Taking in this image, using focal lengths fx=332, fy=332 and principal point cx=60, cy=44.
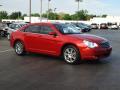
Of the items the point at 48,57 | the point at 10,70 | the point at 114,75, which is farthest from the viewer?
the point at 48,57

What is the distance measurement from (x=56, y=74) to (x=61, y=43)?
265 cm

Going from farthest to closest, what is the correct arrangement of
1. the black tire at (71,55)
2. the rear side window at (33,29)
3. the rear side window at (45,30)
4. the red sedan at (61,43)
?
the rear side window at (33,29) → the rear side window at (45,30) → the black tire at (71,55) → the red sedan at (61,43)

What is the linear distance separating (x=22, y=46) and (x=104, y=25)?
237 feet

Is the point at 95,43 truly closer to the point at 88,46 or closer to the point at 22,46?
the point at 88,46

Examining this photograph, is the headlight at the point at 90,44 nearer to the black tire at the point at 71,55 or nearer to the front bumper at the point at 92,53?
the front bumper at the point at 92,53

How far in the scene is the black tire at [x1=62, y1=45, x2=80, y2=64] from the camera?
12022mm

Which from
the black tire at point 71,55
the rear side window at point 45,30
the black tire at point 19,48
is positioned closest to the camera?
the black tire at point 71,55

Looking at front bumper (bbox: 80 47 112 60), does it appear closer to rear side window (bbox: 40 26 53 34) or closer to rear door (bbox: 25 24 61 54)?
rear door (bbox: 25 24 61 54)

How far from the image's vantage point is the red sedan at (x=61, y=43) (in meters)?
11.9

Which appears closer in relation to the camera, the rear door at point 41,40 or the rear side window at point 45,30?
the rear door at point 41,40

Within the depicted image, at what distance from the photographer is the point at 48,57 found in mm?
13922

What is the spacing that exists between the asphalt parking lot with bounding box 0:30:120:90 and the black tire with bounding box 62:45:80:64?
213 millimetres

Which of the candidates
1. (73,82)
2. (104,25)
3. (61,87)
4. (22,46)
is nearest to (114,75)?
(73,82)

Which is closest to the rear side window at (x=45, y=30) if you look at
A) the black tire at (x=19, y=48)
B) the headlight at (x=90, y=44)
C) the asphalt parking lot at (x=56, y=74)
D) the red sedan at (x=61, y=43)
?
the red sedan at (x=61, y=43)
